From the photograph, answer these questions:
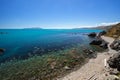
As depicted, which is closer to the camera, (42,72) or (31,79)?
(31,79)

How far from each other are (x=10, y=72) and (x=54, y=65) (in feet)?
30.8

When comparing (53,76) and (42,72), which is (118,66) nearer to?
(53,76)

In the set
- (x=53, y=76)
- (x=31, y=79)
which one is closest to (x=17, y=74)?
(x=31, y=79)

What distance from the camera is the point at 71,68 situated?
2367 centimetres

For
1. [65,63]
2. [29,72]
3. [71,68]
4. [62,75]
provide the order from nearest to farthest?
1. [62,75]
2. [29,72]
3. [71,68]
4. [65,63]

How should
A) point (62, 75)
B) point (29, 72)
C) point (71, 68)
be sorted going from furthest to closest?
point (71, 68) → point (29, 72) → point (62, 75)

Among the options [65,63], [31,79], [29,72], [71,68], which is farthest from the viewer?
[65,63]

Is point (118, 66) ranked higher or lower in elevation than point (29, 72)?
higher

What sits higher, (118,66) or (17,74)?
(118,66)

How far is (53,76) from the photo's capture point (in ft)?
66.1

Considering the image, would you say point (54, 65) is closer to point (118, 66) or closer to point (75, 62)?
point (75, 62)

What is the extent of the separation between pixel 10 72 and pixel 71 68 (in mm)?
12755

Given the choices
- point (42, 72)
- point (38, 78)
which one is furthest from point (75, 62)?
point (38, 78)

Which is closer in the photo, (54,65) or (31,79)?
(31,79)
